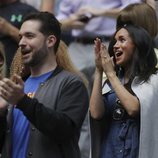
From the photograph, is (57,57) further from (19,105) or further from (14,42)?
(14,42)

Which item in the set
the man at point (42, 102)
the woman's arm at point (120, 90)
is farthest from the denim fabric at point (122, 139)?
the man at point (42, 102)

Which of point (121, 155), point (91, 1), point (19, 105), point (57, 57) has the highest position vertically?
point (91, 1)

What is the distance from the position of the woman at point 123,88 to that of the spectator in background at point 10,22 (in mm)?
1609

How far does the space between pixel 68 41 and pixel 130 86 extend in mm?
2174

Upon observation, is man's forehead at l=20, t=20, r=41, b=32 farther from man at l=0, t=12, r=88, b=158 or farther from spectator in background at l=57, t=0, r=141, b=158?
spectator in background at l=57, t=0, r=141, b=158

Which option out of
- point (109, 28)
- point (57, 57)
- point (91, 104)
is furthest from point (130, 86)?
point (109, 28)

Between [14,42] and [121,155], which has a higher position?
[14,42]

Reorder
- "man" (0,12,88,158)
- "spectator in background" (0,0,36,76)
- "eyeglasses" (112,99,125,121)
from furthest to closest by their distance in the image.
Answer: "spectator in background" (0,0,36,76) < "eyeglasses" (112,99,125,121) < "man" (0,12,88,158)

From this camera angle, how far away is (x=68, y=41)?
7.07m

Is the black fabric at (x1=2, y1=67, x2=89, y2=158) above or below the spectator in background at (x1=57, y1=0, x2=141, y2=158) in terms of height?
below

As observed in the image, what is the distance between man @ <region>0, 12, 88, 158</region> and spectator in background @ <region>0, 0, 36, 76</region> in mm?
1424

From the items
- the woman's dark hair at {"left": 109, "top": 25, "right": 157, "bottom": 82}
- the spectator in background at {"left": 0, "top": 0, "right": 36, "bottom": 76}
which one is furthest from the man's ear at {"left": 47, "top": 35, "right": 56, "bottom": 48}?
the spectator in background at {"left": 0, "top": 0, "right": 36, "bottom": 76}

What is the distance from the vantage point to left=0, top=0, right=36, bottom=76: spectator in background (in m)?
6.48

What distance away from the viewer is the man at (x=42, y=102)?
14.6 feet
